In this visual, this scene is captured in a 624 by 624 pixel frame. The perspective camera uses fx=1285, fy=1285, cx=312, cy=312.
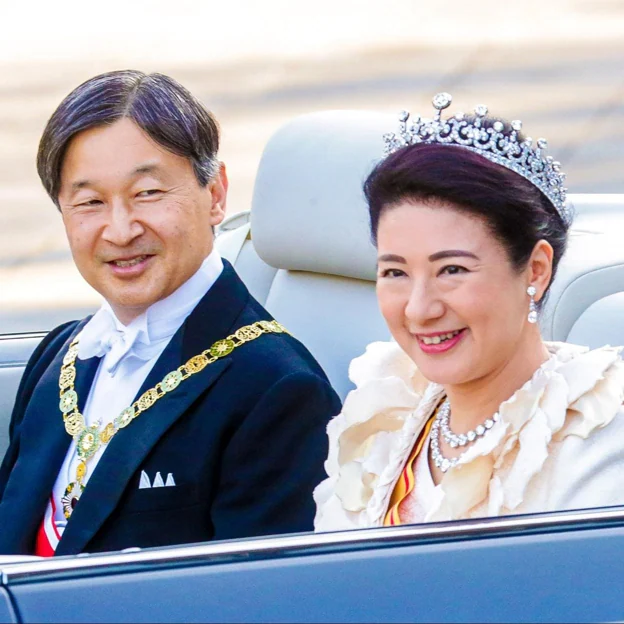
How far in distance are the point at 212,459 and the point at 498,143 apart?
642 mm

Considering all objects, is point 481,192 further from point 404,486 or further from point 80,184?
point 80,184

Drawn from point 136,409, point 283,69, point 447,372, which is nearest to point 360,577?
point 447,372

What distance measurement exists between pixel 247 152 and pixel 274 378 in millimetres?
1325

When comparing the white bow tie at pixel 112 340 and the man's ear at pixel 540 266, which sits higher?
the white bow tie at pixel 112 340

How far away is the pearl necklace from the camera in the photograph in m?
1.61

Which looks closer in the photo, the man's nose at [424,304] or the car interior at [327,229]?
the man's nose at [424,304]

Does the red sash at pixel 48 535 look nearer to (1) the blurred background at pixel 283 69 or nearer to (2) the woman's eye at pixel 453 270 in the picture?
(2) the woman's eye at pixel 453 270

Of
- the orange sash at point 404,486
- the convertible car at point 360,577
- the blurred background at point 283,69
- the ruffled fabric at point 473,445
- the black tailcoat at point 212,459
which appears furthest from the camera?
the blurred background at point 283,69

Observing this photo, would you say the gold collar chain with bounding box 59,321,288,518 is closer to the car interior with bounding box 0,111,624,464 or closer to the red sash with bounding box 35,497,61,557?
the red sash with bounding box 35,497,61,557

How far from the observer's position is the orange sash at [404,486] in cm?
167

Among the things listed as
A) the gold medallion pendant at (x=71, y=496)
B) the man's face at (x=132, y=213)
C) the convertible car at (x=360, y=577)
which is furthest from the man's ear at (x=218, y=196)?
the convertible car at (x=360, y=577)

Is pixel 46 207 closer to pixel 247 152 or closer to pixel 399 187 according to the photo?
pixel 247 152

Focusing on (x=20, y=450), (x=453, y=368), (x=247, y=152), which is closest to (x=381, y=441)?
(x=453, y=368)

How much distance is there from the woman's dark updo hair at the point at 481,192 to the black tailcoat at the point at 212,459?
0.42 m
